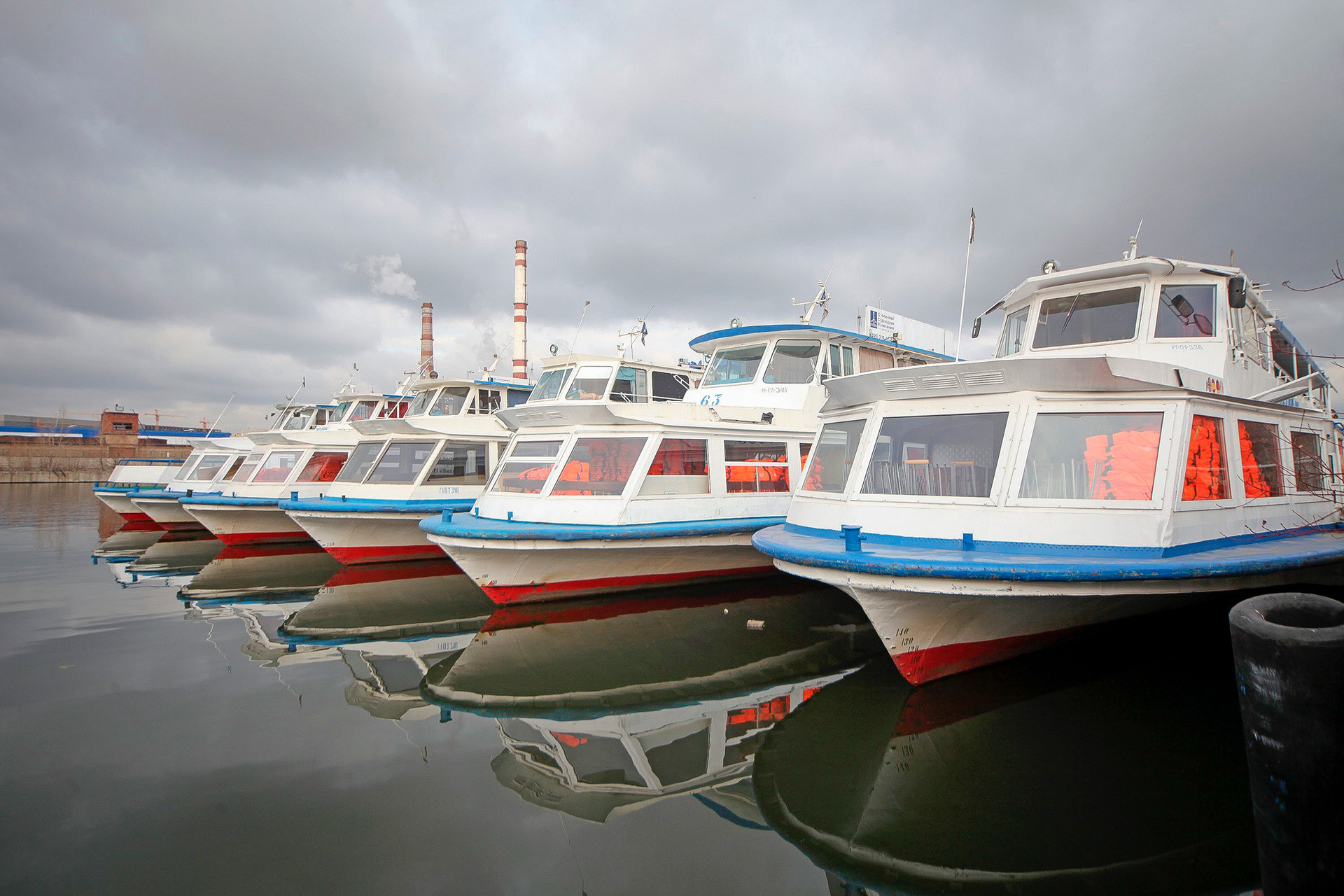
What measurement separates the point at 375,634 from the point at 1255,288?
1222 cm

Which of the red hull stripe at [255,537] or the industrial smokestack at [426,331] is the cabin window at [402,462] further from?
the industrial smokestack at [426,331]

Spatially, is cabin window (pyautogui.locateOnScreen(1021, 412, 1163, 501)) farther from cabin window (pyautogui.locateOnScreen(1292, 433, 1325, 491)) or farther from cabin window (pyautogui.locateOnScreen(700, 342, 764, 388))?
cabin window (pyautogui.locateOnScreen(700, 342, 764, 388))

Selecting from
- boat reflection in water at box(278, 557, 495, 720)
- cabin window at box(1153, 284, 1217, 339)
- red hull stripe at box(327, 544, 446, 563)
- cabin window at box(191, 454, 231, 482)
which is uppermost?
cabin window at box(1153, 284, 1217, 339)

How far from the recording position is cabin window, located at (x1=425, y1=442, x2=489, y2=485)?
518 inches

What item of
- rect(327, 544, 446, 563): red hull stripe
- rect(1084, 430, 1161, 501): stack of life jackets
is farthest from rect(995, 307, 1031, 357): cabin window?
rect(327, 544, 446, 563): red hull stripe

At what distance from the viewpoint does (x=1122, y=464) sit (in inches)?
217

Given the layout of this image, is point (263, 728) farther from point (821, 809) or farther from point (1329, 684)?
point (1329, 684)

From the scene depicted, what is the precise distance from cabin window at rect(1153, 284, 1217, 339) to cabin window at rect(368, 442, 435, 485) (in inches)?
466

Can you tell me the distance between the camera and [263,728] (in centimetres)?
557

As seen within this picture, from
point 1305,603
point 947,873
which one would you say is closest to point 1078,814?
point 947,873

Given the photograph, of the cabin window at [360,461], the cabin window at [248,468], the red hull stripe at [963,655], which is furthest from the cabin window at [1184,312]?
the cabin window at [248,468]

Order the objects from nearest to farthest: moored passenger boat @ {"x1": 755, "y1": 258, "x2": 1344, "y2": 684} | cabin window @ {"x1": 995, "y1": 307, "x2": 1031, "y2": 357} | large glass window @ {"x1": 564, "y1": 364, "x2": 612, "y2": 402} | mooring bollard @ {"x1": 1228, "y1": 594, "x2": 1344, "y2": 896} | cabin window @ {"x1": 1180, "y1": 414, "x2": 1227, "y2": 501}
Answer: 1. mooring bollard @ {"x1": 1228, "y1": 594, "x2": 1344, "y2": 896}
2. moored passenger boat @ {"x1": 755, "y1": 258, "x2": 1344, "y2": 684}
3. cabin window @ {"x1": 1180, "y1": 414, "x2": 1227, "y2": 501}
4. cabin window @ {"x1": 995, "y1": 307, "x2": 1031, "y2": 357}
5. large glass window @ {"x1": 564, "y1": 364, "x2": 612, "y2": 402}

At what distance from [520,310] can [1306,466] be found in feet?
85.7

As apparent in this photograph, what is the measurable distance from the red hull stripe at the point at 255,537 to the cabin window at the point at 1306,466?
61.8ft
